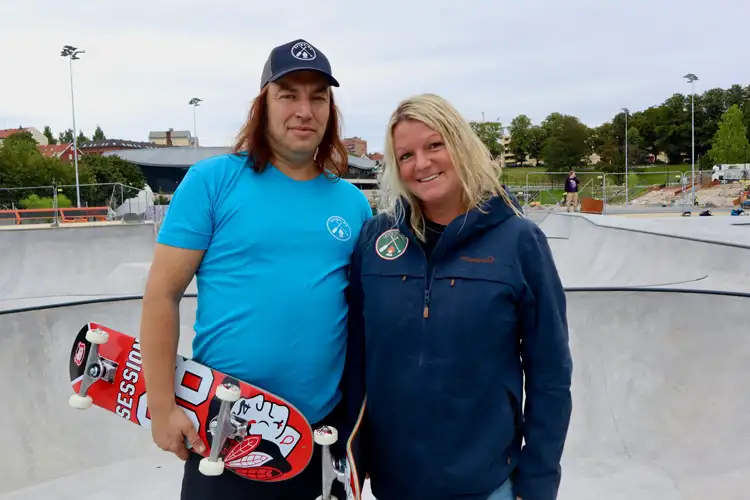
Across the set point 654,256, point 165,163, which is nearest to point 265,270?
point 654,256

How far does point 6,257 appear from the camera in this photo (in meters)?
12.3

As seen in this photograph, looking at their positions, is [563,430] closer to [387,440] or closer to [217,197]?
[387,440]

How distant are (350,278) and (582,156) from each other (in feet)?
312

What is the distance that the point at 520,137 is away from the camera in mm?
104312

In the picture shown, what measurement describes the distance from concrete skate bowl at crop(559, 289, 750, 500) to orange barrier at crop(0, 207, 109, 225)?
17.7m

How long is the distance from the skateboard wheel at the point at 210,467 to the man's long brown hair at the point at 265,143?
1000 mm

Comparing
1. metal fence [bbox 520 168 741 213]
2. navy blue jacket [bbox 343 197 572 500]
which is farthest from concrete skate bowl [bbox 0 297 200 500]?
metal fence [bbox 520 168 741 213]

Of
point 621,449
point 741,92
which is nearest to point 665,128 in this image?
point 741,92

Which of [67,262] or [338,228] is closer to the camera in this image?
[338,228]

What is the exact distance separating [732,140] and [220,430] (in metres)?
76.6

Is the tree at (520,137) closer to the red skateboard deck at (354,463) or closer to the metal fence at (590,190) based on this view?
the metal fence at (590,190)

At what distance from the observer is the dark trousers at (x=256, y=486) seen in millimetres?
1884

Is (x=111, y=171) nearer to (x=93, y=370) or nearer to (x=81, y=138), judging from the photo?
(x=93, y=370)

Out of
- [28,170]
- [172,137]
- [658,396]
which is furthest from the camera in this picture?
[172,137]
